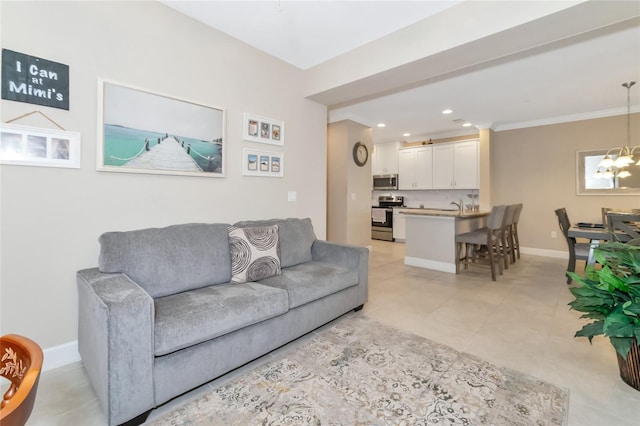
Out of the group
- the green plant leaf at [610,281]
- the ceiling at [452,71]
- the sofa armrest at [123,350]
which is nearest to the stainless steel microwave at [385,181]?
the ceiling at [452,71]

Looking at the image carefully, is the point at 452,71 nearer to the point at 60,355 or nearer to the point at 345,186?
the point at 345,186

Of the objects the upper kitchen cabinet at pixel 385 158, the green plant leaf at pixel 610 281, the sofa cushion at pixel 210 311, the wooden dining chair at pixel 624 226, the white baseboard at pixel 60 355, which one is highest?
the upper kitchen cabinet at pixel 385 158

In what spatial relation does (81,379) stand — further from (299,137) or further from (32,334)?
(299,137)

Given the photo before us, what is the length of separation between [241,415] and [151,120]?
2.16 meters

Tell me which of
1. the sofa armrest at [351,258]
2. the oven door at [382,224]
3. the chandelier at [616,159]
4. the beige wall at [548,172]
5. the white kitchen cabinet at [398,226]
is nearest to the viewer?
the sofa armrest at [351,258]

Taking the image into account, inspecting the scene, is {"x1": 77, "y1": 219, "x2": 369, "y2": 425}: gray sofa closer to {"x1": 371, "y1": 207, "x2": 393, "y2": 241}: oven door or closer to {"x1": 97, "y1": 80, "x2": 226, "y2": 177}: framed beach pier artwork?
{"x1": 97, "y1": 80, "x2": 226, "y2": 177}: framed beach pier artwork

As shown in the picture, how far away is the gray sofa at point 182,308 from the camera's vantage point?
1.34 metres

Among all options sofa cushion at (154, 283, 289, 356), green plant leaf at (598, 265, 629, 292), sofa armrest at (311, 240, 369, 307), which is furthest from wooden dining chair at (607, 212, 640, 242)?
sofa cushion at (154, 283, 289, 356)

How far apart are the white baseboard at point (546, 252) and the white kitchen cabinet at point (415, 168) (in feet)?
7.41

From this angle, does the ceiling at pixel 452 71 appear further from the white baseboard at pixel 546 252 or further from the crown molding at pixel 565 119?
the white baseboard at pixel 546 252

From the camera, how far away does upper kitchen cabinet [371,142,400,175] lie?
7.36m

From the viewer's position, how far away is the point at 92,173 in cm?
202

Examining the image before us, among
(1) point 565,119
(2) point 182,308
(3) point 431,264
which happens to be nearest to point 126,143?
(2) point 182,308

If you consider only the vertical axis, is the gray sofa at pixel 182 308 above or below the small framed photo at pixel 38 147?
below
